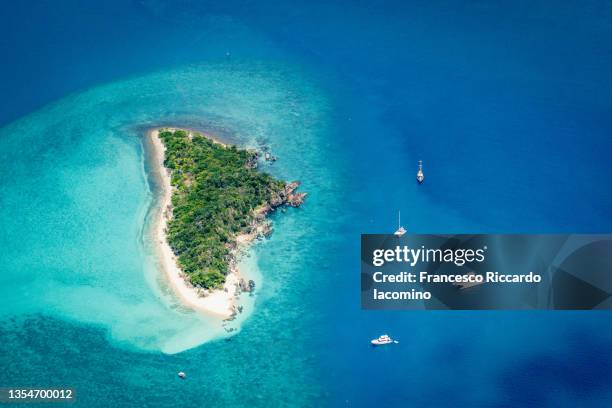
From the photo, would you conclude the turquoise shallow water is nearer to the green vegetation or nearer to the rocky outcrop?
the rocky outcrop

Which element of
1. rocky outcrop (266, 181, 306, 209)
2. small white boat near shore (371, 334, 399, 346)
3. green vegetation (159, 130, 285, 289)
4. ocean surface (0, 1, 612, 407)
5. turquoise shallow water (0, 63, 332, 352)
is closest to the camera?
ocean surface (0, 1, 612, 407)

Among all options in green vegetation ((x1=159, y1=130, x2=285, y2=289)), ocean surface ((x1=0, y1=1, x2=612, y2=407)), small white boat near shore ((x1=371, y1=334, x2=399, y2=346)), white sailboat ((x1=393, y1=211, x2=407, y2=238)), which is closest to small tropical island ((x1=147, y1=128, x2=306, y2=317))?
green vegetation ((x1=159, y1=130, x2=285, y2=289))

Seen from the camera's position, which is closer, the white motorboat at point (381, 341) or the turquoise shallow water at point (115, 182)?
the white motorboat at point (381, 341)

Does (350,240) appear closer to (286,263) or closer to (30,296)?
(286,263)

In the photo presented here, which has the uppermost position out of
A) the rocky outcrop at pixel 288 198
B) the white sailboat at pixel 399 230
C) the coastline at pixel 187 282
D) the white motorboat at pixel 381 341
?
the rocky outcrop at pixel 288 198

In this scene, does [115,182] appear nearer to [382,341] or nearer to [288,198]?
[288,198]

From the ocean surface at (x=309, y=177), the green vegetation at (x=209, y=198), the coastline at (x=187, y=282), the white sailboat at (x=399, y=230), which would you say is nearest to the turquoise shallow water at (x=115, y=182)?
the ocean surface at (x=309, y=177)

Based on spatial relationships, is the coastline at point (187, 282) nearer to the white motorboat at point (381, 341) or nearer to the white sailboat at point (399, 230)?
the white motorboat at point (381, 341)
